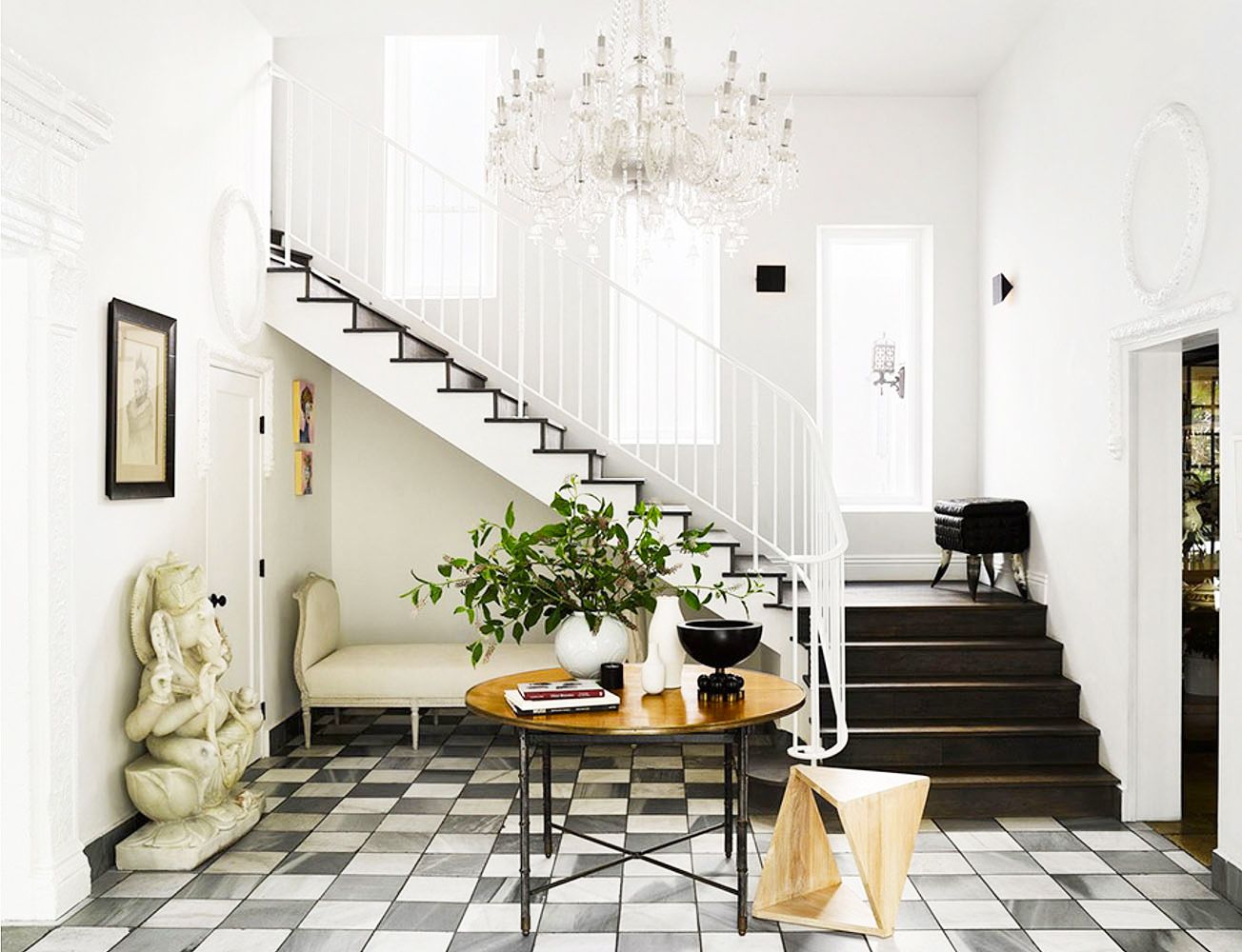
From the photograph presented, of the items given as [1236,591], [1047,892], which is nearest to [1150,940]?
[1047,892]

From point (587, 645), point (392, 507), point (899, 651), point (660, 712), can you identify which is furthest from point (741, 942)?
point (392, 507)

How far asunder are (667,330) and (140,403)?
3779mm

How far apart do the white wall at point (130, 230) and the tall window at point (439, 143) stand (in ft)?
4.97

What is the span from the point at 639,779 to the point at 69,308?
11.1 feet

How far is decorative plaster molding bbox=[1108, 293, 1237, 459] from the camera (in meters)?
3.93

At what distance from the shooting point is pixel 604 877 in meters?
3.99

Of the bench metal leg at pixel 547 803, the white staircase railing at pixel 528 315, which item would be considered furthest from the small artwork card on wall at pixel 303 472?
the bench metal leg at pixel 547 803

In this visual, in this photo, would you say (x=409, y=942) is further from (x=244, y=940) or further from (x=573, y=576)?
(x=573, y=576)

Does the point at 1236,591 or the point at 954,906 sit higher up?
the point at 1236,591

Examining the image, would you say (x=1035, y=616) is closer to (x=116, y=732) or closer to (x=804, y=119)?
(x=804, y=119)

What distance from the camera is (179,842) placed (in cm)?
409

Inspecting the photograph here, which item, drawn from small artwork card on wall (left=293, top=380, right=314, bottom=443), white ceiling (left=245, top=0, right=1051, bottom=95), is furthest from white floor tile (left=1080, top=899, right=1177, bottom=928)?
small artwork card on wall (left=293, top=380, right=314, bottom=443)

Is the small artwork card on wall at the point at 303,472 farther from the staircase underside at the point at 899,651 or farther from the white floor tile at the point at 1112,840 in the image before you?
the white floor tile at the point at 1112,840

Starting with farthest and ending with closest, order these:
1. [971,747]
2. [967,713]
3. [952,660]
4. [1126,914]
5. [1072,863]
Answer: [952,660], [967,713], [971,747], [1072,863], [1126,914]
